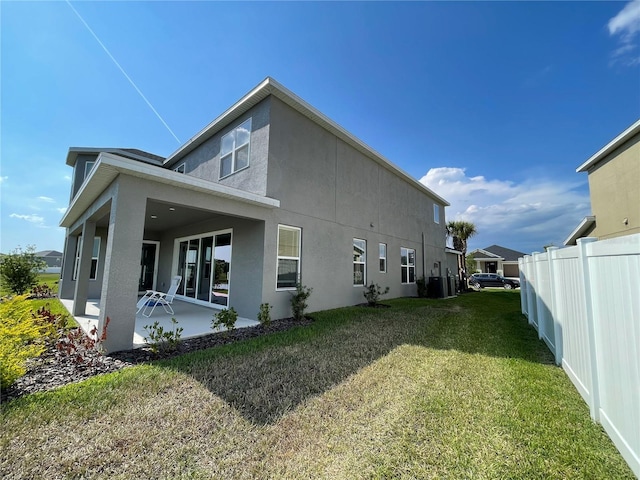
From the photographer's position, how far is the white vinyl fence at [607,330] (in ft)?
6.16

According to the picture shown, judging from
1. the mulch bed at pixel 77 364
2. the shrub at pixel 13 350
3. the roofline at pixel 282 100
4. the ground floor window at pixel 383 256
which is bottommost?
the mulch bed at pixel 77 364

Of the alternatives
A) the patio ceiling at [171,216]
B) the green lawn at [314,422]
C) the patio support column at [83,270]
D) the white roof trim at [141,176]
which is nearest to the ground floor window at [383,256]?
the white roof trim at [141,176]

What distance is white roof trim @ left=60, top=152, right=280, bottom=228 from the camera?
449 centimetres

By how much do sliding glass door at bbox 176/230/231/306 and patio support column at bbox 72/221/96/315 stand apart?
121 inches

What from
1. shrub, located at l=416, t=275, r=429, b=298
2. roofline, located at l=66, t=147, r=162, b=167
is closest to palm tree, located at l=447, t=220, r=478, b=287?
shrub, located at l=416, t=275, r=429, b=298

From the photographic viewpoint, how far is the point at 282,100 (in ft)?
25.1

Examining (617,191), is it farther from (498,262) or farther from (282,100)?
(498,262)

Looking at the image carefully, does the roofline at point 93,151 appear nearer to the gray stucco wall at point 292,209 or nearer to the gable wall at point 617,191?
the gray stucco wall at point 292,209

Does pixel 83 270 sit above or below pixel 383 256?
below

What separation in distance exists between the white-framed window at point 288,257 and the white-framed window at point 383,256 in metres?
5.00

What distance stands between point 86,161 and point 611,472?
759 inches

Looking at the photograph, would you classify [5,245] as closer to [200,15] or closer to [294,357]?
[200,15]

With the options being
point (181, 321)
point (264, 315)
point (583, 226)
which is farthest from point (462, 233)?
point (181, 321)

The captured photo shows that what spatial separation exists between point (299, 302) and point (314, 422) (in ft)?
15.3
